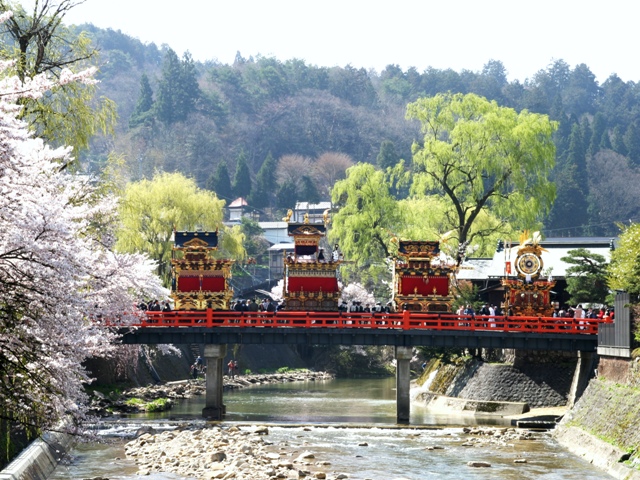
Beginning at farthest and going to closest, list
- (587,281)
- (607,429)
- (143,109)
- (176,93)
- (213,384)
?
(143,109) → (176,93) → (587,281) → (213,384) → (607,429)

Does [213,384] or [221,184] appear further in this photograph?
[221,184]

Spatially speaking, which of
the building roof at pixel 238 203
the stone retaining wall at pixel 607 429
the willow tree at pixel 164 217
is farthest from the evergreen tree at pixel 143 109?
the stone retaining wall at pixel 607 429

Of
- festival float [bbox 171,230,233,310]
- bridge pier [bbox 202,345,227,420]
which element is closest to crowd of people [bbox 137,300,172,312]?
festival float [bbox 171,230,233,310]

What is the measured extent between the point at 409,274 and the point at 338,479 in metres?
24.1

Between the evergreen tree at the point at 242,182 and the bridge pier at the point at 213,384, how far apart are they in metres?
95.3

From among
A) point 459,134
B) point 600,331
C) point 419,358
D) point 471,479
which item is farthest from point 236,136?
point 471,479

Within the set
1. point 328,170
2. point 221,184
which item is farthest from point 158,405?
point 328,170

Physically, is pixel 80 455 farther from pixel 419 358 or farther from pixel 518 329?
pixel 419 358

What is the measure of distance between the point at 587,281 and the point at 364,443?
20870mm

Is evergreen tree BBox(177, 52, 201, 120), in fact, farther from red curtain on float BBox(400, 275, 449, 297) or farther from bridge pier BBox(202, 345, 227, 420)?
bridge pier BBox(202, 345, 227, 420)

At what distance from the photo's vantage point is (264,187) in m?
144

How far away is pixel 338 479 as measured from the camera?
2811 centimetres

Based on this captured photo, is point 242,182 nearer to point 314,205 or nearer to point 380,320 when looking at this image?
point 314,205

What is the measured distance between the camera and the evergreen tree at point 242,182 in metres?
141
